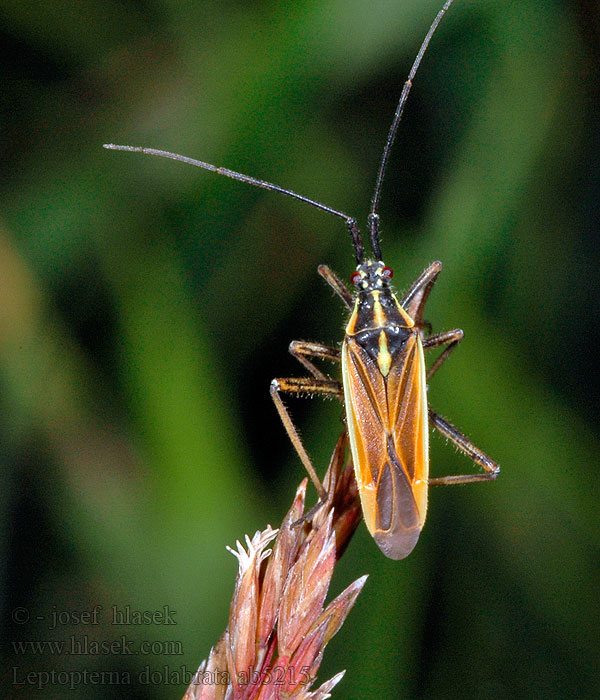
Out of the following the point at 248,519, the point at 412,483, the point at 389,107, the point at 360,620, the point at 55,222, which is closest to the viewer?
the point at 412,483

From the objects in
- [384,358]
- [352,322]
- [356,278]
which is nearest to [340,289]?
[356,278]

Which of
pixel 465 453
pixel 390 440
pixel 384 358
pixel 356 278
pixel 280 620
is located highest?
pixel 356 278

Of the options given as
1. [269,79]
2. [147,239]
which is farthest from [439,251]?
[147,239]

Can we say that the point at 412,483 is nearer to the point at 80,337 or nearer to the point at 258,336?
the point at 258,336

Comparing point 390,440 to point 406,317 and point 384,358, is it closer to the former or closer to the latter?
point 384,358

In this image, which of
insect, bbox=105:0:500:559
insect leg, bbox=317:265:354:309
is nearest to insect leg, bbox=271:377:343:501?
insect, bbox=105:0:500:559

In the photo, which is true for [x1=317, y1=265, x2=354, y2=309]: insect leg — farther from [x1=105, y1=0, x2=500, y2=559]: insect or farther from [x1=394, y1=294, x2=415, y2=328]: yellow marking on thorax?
[x1=394, y1=294, x2=415, y2=328]: yellow marking on thorax
